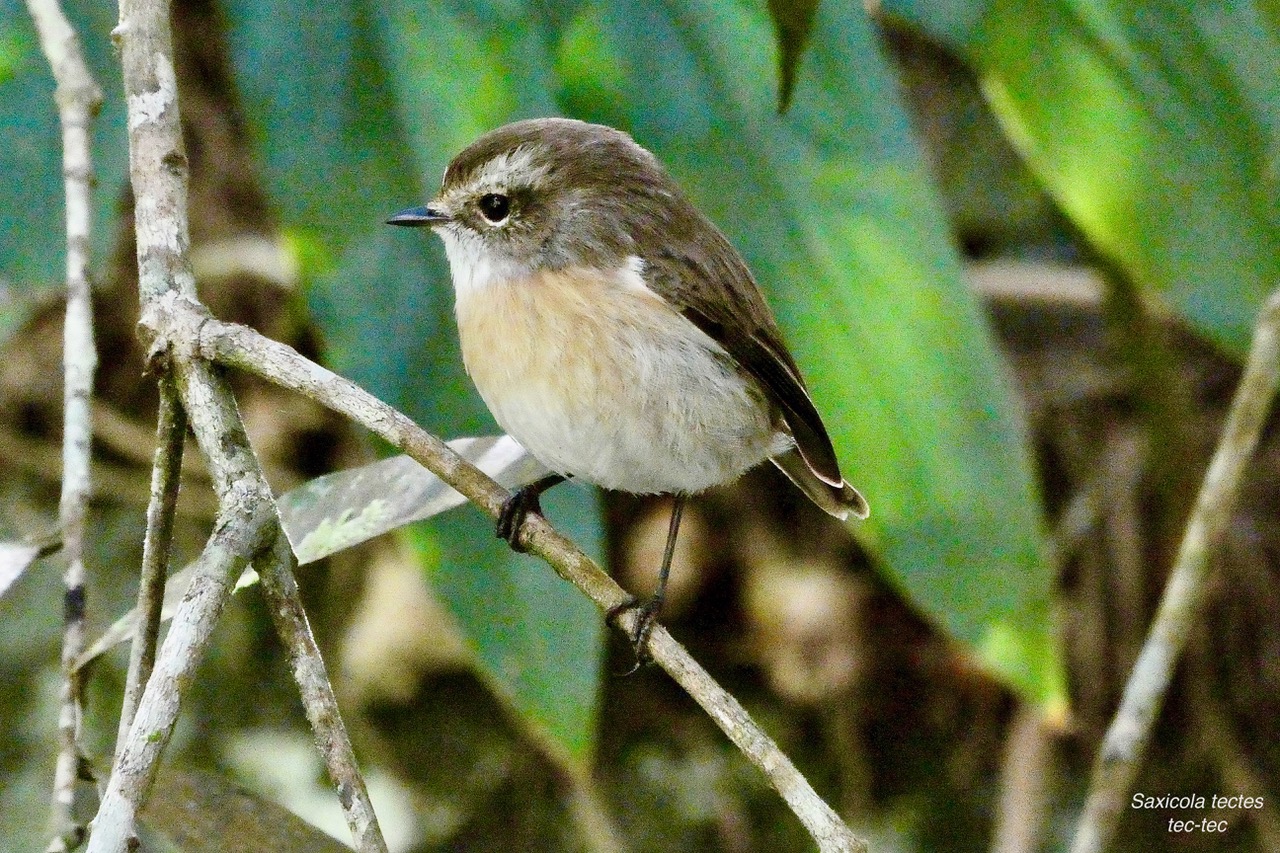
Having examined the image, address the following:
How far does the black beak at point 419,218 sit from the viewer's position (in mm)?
2119

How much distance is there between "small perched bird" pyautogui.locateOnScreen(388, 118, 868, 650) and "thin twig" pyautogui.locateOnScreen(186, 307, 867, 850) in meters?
0.40

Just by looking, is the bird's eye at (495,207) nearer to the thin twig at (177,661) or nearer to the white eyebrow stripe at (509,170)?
the white eyebrow stripe at (509,170)

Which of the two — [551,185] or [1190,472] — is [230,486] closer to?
[551,185]

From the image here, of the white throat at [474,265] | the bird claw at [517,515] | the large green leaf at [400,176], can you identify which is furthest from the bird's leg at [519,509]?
the white throat at [474,265]

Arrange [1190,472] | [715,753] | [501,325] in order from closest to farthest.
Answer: [501,325], [1190,472], [715,753]

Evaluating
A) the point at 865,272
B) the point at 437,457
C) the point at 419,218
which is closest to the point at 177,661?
the point at 437,457

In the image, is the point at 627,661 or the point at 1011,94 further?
the point at 627,661

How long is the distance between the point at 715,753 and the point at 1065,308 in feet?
5.38

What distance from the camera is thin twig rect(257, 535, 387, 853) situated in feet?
4.00

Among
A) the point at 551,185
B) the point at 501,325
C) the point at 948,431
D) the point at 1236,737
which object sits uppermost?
the point at 551,185

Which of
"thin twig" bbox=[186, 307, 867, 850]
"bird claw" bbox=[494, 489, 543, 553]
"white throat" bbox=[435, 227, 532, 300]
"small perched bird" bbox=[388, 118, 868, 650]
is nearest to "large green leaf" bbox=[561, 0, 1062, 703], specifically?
"small perched bird" bbox=[388, 118, 868, 650]

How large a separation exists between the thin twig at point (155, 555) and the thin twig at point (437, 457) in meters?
0.11

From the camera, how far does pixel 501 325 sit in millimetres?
2057

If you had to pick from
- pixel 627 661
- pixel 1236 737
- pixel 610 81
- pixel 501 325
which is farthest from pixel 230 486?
pixel 1236 737
